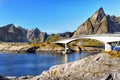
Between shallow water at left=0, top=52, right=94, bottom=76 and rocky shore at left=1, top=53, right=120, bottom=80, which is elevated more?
rocky shore at left=1, top=53, right=120, bottom=80

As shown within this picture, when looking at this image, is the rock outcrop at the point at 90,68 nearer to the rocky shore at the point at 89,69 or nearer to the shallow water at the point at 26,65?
the rocky shore at the point at 89,69

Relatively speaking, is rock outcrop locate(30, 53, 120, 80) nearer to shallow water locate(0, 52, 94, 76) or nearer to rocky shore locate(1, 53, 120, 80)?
rocky shore locate(1, 53, 120, 80)

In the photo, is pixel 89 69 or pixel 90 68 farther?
pixel 90 68

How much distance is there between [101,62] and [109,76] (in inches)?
657

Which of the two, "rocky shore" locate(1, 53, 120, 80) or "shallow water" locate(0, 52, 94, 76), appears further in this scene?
"shallow water" locate(0, 52, 94, 76)

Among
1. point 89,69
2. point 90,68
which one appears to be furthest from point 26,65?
point 89,69

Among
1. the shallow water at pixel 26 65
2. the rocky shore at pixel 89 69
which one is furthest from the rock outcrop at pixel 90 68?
the shallow water at pixel 26 65

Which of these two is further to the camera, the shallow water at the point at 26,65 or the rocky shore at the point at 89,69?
the shallow water at the point at 26,65

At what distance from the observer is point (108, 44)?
5472 inches

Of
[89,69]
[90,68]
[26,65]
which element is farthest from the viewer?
[26,65]

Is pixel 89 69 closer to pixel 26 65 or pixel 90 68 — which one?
pixel 90 68

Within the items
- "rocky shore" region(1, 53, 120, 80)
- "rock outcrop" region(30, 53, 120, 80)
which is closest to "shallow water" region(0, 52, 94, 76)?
"rock outcrop" region(30, 53, 120, 80)

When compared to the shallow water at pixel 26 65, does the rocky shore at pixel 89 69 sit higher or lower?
higher

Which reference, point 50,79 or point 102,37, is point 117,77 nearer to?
point 50,79
